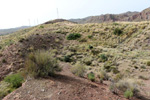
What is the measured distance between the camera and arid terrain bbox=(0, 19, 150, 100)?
5473 mm

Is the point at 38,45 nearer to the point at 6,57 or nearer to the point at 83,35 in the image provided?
Result: the point at 6,57

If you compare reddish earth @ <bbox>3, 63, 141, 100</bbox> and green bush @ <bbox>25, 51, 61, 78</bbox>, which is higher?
green bush @ <bbox>25, 51, 61, 78</bbox>

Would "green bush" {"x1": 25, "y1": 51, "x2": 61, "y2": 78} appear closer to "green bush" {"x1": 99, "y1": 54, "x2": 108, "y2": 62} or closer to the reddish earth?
the reddish earth

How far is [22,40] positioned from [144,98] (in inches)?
679

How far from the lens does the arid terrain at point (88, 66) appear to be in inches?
215

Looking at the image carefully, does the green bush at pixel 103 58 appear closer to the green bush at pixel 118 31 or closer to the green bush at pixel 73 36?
the green bush at pixel 73 36

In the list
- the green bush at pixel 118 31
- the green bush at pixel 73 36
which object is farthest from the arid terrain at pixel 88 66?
the green bush at pixel 118 31

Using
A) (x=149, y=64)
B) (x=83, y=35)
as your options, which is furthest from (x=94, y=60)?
(x=83, y=35)

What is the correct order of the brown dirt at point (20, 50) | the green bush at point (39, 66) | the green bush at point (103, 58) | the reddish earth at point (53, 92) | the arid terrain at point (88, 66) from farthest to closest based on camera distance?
the green bush at point (103, 58), the brown dirt at point (20, 50), the green bush at point (39, 66), the arid terrain at point (88, 66), the reddish earth at point (53, 92)

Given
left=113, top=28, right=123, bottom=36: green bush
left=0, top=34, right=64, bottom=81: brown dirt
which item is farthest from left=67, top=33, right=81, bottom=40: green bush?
left=113, top=28, right=123, bottom=36: green bush

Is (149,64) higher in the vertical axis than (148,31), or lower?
lower

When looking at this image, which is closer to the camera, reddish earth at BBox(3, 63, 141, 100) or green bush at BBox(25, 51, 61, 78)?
reddish earth at BBox(3, 63, 141, 100)

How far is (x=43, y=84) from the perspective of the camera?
18.7 feet

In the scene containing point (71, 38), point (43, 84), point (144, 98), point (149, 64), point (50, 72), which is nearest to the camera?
point (43, 84)
